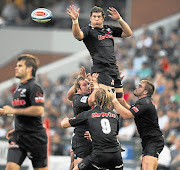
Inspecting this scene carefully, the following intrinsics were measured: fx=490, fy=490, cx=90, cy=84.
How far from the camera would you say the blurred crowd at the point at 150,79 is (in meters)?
14.2

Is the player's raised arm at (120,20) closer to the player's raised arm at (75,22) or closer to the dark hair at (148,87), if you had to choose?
the player's raised arm at (75,22)

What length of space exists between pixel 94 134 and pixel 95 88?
0.95 meters

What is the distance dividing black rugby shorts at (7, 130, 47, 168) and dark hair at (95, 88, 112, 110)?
1166 millimetres

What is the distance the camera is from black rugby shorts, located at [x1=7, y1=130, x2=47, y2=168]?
27.7ft

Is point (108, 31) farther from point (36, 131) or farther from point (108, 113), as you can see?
point (36, 131)

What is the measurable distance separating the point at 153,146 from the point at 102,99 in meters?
1.71

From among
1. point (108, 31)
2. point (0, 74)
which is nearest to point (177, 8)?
point (0, 74)

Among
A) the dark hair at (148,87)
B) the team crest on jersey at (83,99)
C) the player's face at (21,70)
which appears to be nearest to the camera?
the player's face at (21,70)

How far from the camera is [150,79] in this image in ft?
56.9

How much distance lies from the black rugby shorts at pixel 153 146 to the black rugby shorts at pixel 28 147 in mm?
2051

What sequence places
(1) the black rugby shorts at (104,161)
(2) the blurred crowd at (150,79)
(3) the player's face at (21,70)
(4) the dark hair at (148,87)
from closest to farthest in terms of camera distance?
1. (1) the black rugby shorts at (104,161)
2. (3) the player's face at (21,70)
3. (4) the dark hair at (148,87)
4. (2) the blurred crowd at (150,79)

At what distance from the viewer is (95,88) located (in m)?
8.81

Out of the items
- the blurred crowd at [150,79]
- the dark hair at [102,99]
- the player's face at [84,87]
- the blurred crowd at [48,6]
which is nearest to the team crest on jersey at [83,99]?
the player's face at [84,87]

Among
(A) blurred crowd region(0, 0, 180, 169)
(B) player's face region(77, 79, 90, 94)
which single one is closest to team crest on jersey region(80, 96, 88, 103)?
(B) player's face region(77, 79, 90, 94)
